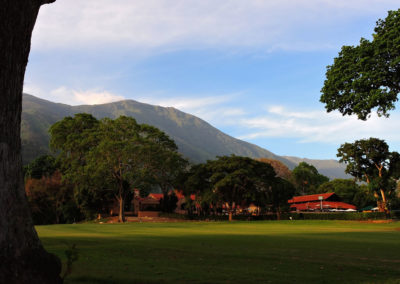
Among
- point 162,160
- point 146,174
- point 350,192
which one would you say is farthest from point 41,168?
point 350,192

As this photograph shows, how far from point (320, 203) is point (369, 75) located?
2511 inches

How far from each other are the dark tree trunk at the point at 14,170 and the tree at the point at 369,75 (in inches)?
1152

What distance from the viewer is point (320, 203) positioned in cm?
8956

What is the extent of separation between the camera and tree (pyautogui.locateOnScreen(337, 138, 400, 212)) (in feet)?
211

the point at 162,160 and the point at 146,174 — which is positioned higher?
the point at 162,160

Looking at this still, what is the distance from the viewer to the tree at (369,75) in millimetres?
30297

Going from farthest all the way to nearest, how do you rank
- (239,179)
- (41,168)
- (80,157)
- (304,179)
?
(304,179)
(41,168)
(80,157)
(239,179)

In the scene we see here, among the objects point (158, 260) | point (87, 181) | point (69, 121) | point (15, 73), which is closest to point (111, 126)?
point (87, 181)

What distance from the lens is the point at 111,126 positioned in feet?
194

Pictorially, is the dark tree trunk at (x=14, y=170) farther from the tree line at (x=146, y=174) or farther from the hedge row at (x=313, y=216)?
the hedge row at (x=313, y=216)

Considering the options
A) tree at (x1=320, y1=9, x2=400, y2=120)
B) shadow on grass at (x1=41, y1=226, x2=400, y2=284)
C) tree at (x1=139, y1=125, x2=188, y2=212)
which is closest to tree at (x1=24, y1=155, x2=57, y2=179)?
tree at (x1=139, y1=125, x2=188, y2=212)

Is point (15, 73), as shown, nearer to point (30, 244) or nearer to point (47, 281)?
point (30, 244)

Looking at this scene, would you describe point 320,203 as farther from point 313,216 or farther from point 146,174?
point 146,174

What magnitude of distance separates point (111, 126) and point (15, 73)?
5410 cm
